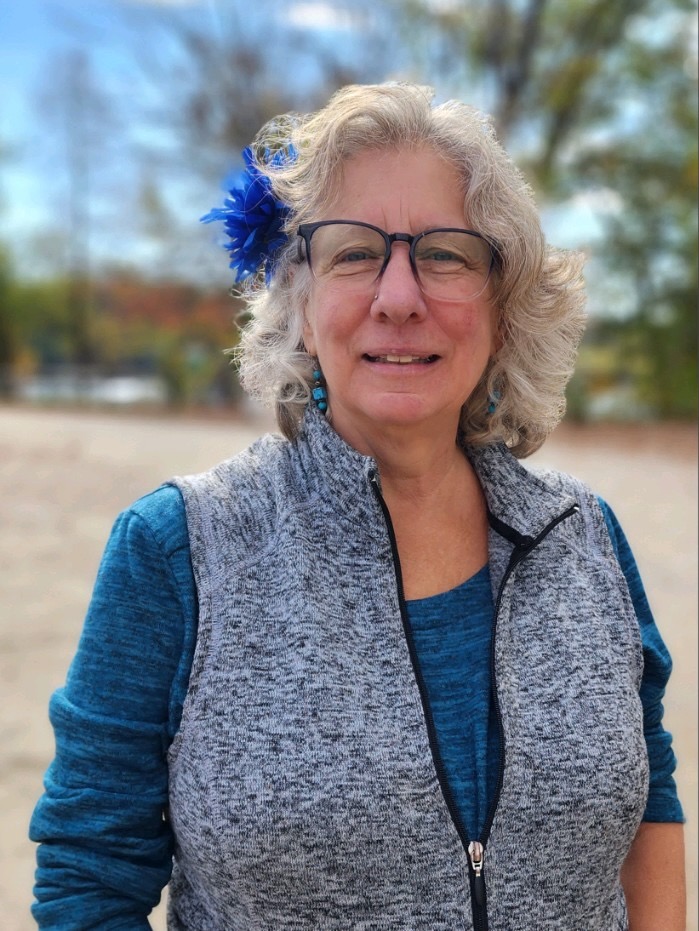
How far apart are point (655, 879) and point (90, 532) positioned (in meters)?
6.36

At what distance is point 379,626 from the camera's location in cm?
150

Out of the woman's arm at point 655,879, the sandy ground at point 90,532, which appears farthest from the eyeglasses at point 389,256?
the sandy ground at point 90,532

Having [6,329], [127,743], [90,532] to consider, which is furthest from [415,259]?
[6,329]

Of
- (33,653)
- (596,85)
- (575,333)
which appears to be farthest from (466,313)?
(596,85)

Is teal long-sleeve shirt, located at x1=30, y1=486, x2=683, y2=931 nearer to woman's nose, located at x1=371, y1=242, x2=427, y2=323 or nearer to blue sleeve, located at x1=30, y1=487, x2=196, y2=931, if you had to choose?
blue sleeve, located at x1=30, y1=487, x2=196, y2=931

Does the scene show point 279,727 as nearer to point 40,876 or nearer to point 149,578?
point 149,578

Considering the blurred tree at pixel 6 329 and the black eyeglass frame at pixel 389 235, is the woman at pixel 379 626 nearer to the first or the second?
the black eyeglass frame at pixel 389 235

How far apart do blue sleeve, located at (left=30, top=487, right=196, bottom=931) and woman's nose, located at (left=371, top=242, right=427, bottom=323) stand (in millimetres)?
501

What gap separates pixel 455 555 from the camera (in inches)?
66.9

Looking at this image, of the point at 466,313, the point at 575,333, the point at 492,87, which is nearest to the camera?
the point at 466,313

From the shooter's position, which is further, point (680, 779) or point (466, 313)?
point (680, 779)

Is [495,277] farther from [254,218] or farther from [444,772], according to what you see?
[444,772]

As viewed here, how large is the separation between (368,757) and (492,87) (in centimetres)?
1991

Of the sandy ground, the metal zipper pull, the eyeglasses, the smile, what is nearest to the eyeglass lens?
the eyeglasses
